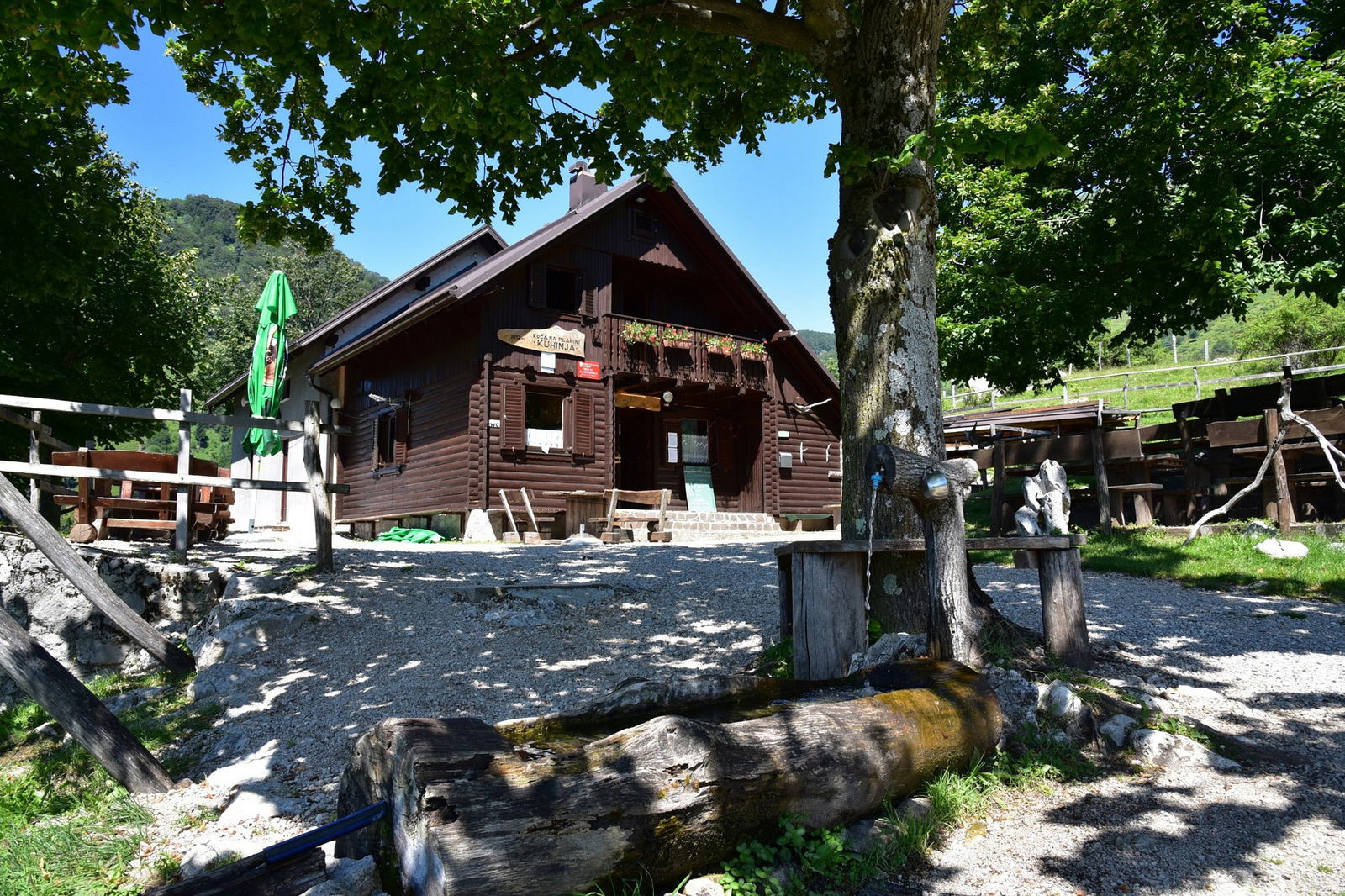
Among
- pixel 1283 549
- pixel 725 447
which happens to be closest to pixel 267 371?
pixel 1283 549

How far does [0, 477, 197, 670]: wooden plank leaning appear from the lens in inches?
228

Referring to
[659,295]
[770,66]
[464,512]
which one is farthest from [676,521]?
[770,66]

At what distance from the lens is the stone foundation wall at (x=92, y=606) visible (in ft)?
27.2

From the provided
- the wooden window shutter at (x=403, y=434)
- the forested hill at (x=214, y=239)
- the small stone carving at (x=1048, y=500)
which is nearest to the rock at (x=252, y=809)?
the small stone carving at (x=1048, y=500)

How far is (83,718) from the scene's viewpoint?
4680 millimetres

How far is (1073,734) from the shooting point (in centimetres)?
449

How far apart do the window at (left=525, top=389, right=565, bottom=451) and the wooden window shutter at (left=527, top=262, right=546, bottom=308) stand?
1.87 metres

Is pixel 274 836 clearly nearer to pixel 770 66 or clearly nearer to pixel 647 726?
pixel 647 726

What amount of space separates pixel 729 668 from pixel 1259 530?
956 cm

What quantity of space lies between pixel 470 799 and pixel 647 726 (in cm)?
74

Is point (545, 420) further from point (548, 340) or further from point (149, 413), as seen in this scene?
point (149, 413)

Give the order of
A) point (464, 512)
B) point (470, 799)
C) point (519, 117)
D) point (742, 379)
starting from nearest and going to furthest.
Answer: point (470, 799), point (519, 117), point (464, 512), point (742, 379)

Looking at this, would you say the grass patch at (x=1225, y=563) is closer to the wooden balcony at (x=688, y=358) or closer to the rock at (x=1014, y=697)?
the rock at (x=1014, y=697)

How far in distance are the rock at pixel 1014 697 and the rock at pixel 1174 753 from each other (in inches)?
19.9
